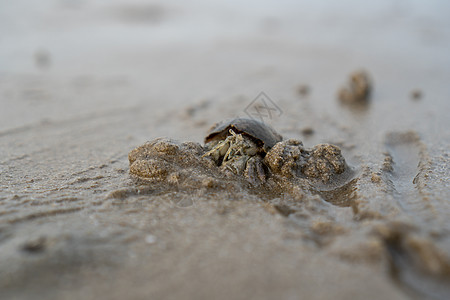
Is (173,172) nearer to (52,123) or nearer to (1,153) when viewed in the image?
(1,153)

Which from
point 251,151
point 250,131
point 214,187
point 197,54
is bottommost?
point 214,187

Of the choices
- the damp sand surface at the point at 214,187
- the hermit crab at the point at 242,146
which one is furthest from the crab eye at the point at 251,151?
the damp sand surface at the point at 214,187

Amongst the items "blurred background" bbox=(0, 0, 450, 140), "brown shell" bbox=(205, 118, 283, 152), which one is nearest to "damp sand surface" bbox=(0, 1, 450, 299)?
"blurred background" bbox=(0, 0, 450, 140)

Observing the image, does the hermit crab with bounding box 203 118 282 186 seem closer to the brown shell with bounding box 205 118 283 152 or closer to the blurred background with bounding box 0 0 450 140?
the brown shell with bounding box 205 118 283 152

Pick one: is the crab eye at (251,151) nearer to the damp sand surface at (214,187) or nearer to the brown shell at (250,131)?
the brown shell at (250,131)

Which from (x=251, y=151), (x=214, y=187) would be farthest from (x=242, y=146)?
(x=214, y=187)

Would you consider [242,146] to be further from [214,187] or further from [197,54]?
[197,54]

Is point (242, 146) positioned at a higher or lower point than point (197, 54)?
lower
